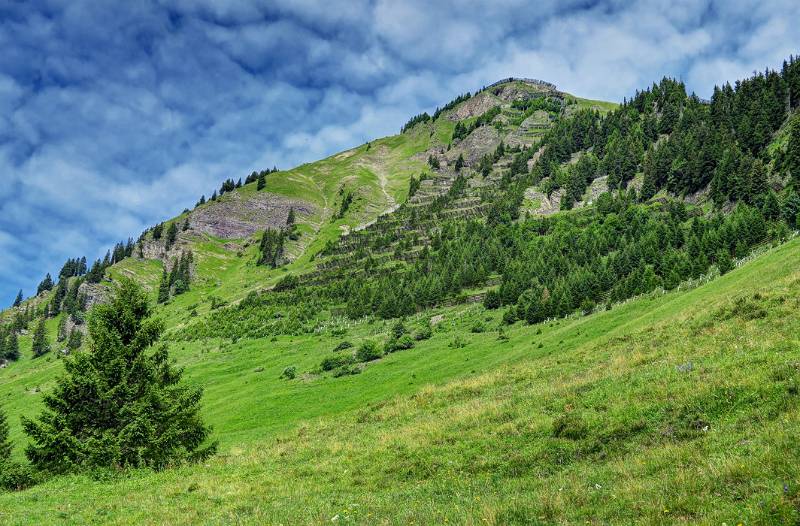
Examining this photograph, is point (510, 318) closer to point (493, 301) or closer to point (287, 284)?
point (493, 301)

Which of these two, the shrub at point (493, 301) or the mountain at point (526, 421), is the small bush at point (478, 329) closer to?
the mountain at point (526, 421)

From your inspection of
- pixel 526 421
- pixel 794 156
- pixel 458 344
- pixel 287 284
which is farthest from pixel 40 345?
pixel 794 156

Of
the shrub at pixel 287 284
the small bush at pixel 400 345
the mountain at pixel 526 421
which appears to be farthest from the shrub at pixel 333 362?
the shrub at pixel 287 284

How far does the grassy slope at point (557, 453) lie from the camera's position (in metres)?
11.0

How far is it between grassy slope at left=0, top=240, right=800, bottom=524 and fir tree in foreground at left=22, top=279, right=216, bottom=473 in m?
3.44

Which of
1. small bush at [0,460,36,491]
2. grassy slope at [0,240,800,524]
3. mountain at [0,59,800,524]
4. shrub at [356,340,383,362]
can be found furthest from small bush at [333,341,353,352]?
small bush at [0,460,36,491]

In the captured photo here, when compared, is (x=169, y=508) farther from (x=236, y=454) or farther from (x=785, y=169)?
(x=785, y=169)

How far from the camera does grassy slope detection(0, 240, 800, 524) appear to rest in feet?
36.2

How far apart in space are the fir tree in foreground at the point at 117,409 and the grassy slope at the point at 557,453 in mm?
3440

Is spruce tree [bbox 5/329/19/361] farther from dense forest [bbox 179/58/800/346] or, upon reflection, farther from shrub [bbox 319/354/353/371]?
shrub [bbox 319/354/353/371]

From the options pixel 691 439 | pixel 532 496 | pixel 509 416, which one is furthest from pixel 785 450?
pixel 509 416

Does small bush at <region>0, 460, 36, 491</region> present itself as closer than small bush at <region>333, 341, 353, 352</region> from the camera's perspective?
Yes

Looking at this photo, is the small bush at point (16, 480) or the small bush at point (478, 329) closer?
the small bush at point (16, 480)

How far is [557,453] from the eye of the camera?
16.9 m
